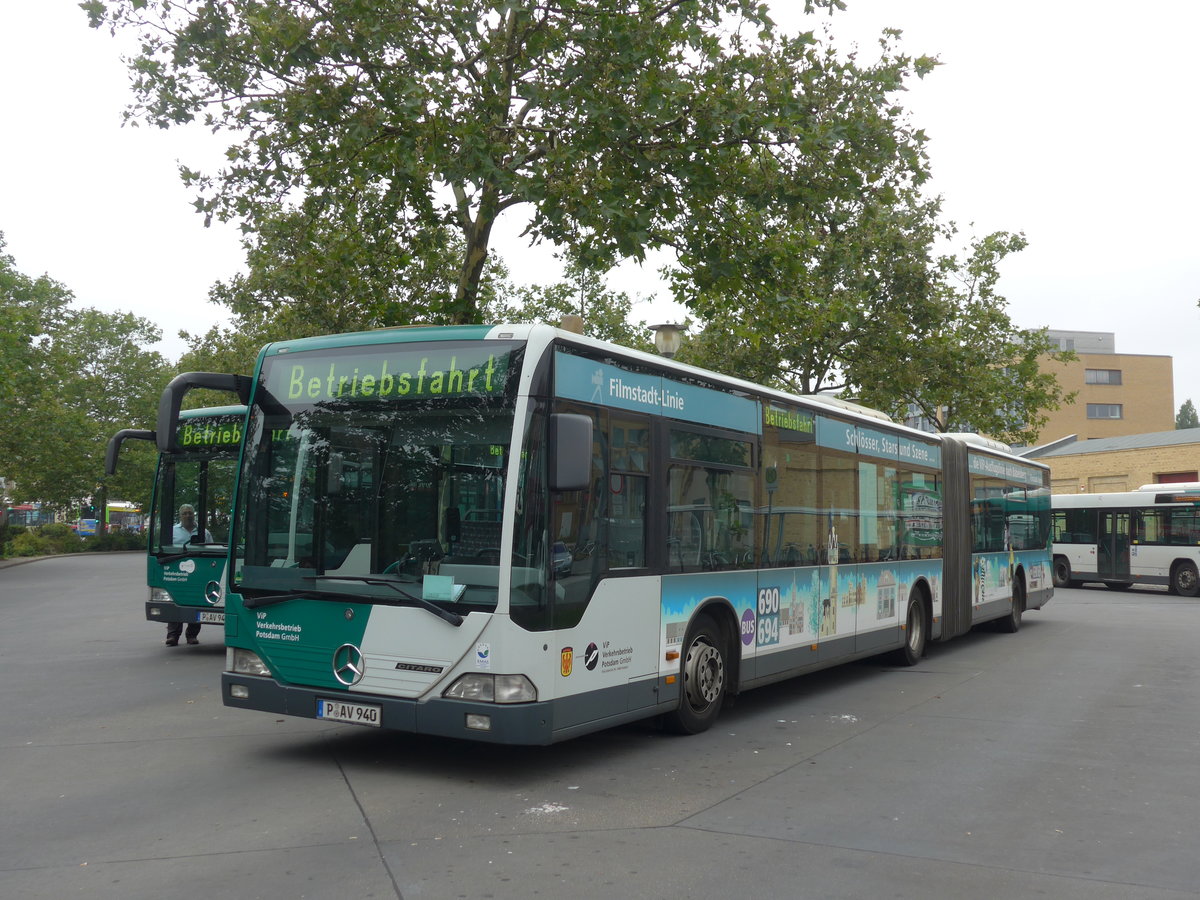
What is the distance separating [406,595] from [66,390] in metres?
57.1

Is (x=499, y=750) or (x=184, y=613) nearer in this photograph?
(x=499, y=750)

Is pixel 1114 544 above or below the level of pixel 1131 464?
below

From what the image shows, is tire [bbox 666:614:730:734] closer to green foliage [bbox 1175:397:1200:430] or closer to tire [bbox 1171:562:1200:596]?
tire [bbox 1171:562:1200:596]

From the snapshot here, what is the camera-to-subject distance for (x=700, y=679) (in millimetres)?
9164

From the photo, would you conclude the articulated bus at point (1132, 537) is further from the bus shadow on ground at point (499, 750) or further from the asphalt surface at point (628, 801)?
the bus shadow on ground at point (499, 750)

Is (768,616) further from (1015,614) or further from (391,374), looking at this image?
(1015,614)

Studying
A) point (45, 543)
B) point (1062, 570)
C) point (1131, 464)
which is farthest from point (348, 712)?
point (1131, 464)

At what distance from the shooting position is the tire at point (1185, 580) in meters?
30.2

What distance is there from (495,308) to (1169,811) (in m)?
31.2

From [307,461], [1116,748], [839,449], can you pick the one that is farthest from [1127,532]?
[307,461]

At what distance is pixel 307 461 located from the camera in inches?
304

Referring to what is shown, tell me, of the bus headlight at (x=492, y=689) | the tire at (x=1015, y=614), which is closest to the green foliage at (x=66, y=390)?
the tire at (x=1015, y=614)

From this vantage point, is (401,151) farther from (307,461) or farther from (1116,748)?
(1116,748)

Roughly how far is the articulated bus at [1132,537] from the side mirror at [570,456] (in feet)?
91.4
